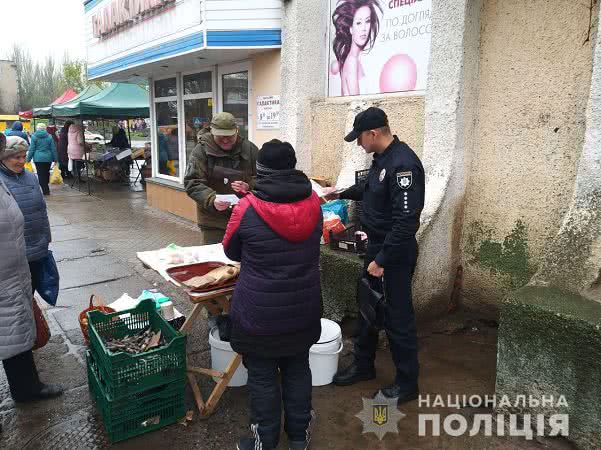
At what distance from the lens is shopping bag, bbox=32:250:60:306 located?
390 centimetres

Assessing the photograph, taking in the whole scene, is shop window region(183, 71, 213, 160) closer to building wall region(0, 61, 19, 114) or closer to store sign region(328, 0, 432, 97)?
store sign region(328, 0, 432, 97)

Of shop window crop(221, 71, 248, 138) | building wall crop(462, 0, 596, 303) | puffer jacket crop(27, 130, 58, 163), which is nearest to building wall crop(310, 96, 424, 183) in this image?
building wall crop(462, 0, 596, 303)

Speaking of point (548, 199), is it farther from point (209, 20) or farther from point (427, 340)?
point (209, 20)

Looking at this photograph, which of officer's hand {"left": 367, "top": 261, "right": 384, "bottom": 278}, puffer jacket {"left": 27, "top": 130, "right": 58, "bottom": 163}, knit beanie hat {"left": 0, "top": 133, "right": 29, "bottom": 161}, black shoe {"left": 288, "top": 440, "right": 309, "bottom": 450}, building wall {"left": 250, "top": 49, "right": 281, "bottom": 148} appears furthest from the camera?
puffer jacket {"left": 27, "top": 130, "right": 58, "bottom": 163}

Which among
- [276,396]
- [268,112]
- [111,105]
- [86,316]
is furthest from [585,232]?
[111,105]

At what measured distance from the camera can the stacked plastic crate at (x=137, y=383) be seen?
2.89 m

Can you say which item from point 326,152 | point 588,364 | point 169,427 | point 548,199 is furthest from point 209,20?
point 588,364

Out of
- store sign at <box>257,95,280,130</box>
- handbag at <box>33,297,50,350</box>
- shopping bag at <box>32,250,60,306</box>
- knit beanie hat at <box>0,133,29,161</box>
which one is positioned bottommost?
handbag at <box>33,297,50,350</box>

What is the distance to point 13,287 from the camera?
297cm

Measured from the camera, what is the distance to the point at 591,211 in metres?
3.12

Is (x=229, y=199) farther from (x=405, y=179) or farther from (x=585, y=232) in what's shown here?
(x=585, y=232)

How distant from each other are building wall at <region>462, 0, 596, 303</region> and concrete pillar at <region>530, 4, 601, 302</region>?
0.52 m

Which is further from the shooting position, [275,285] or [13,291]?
[13,291]

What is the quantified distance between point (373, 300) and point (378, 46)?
10.9 ft
